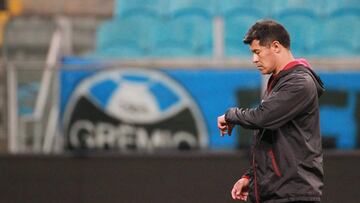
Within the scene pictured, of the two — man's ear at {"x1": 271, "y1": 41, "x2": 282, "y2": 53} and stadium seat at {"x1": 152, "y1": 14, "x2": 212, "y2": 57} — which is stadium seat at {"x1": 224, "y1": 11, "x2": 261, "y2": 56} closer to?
stadium seat at {"x1": 152, "y1": 14, "x2": 212, "y2": 57}

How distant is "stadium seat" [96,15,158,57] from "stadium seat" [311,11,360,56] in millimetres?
1832

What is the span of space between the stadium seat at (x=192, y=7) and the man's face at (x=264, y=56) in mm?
4800

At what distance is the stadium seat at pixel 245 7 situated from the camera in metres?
7.67

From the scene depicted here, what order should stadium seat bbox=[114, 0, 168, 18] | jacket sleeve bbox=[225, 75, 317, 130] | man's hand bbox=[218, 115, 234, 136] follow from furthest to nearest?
stadium seat bbox=[114, 0, 168, 18], man's hand bbox=[218, 115, 234, 136], jacket sleeve bbox=[225, 75, 317, 130]

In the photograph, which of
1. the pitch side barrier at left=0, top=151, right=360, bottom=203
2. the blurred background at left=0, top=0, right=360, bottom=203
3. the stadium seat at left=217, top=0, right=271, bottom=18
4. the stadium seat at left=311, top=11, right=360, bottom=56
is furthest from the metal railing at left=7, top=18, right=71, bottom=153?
the stadium seat at left=311, top=11, right=360, bottom=56

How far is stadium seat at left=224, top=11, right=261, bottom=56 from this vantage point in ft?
23.8

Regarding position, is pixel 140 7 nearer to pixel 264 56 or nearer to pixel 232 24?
pixel 232 24

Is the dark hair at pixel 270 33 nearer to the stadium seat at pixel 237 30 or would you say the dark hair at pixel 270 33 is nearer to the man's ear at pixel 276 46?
the man's ear at pixel 276 46

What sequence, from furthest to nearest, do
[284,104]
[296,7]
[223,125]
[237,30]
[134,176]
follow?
1. [296,7]
2. [237,30]
3. [134,176]
4. [223,125]
5. [284,104]

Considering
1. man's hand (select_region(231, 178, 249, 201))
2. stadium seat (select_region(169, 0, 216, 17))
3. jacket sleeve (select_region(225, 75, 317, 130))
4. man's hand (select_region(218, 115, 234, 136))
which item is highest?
stadium seat (select_region(169, 0, 216, 17))

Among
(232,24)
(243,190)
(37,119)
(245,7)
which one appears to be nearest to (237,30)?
(232,24)

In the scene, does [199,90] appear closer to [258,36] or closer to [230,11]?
[230,11]

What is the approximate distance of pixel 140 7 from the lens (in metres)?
7.86

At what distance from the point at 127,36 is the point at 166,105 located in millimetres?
1626
